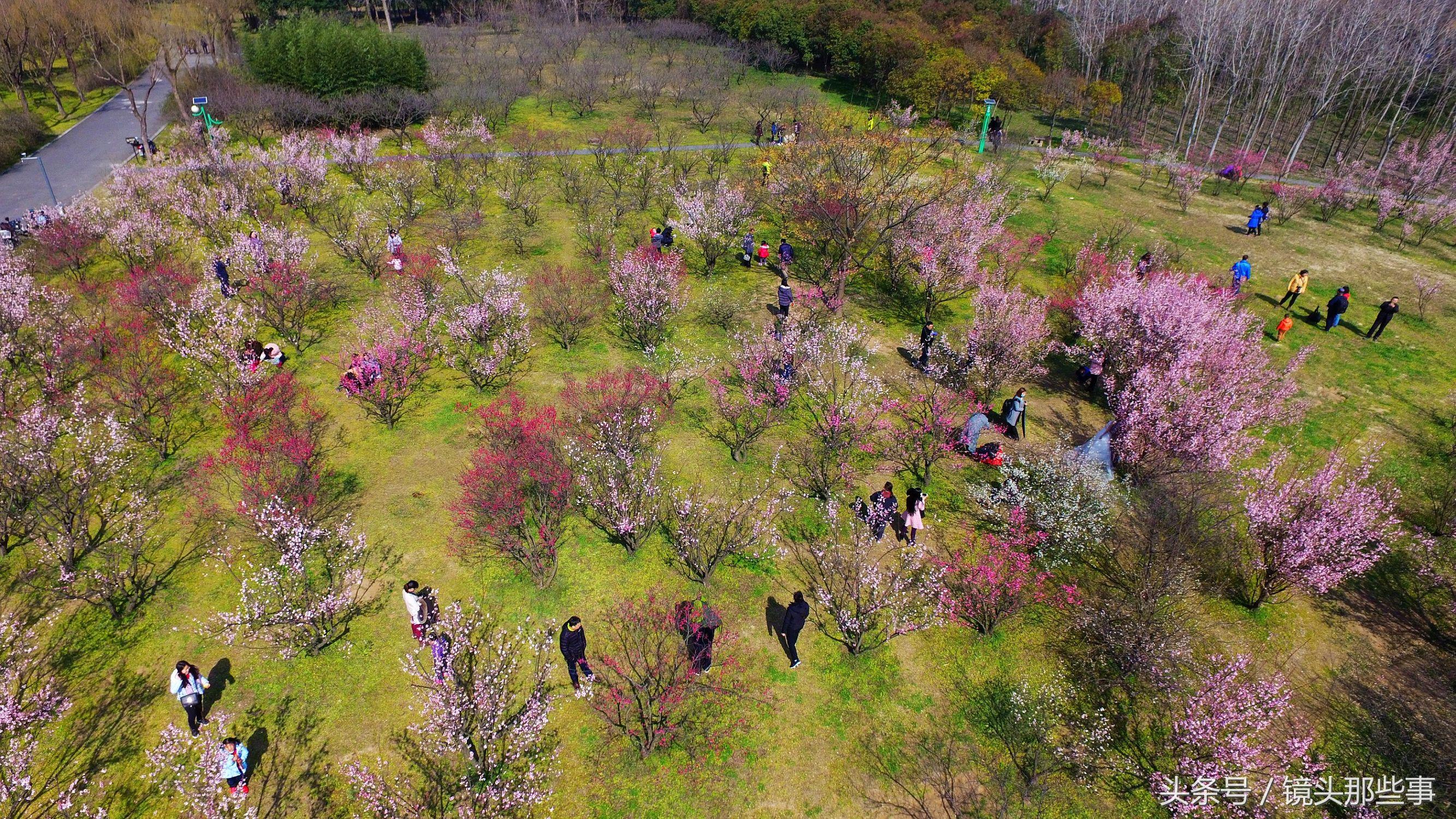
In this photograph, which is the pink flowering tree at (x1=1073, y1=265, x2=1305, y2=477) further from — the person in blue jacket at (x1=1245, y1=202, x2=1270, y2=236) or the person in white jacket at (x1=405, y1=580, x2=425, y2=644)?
the person in white jacket at (x1=405, y1=580, x2=425, y2=644)

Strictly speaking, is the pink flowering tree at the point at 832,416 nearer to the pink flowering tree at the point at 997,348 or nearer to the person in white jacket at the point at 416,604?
the pink flowering tree at the point at 997,348

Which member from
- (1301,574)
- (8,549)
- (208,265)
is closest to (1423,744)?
(1301,574)

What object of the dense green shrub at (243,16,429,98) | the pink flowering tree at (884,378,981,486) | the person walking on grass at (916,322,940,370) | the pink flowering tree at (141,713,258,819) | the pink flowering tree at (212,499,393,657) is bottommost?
the pink flowering tree at (141,713,258,819)

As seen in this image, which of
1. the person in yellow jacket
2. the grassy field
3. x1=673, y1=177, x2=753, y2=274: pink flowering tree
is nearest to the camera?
the grassy field

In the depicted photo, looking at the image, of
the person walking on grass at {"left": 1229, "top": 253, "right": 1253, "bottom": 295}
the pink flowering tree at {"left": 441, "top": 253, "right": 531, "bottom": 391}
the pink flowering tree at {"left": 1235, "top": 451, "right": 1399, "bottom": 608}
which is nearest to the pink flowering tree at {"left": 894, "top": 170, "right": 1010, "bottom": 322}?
the person walking on grass at {"left": 1229, "top": 253, "right": 1253, "bottom": 295}

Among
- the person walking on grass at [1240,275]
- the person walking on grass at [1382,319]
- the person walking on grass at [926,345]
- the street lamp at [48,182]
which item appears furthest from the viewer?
the street lamp at [48,182]

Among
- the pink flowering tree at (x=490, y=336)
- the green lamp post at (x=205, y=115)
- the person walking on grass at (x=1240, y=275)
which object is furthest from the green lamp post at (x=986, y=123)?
the green lamp post at (x=205, y=115)
